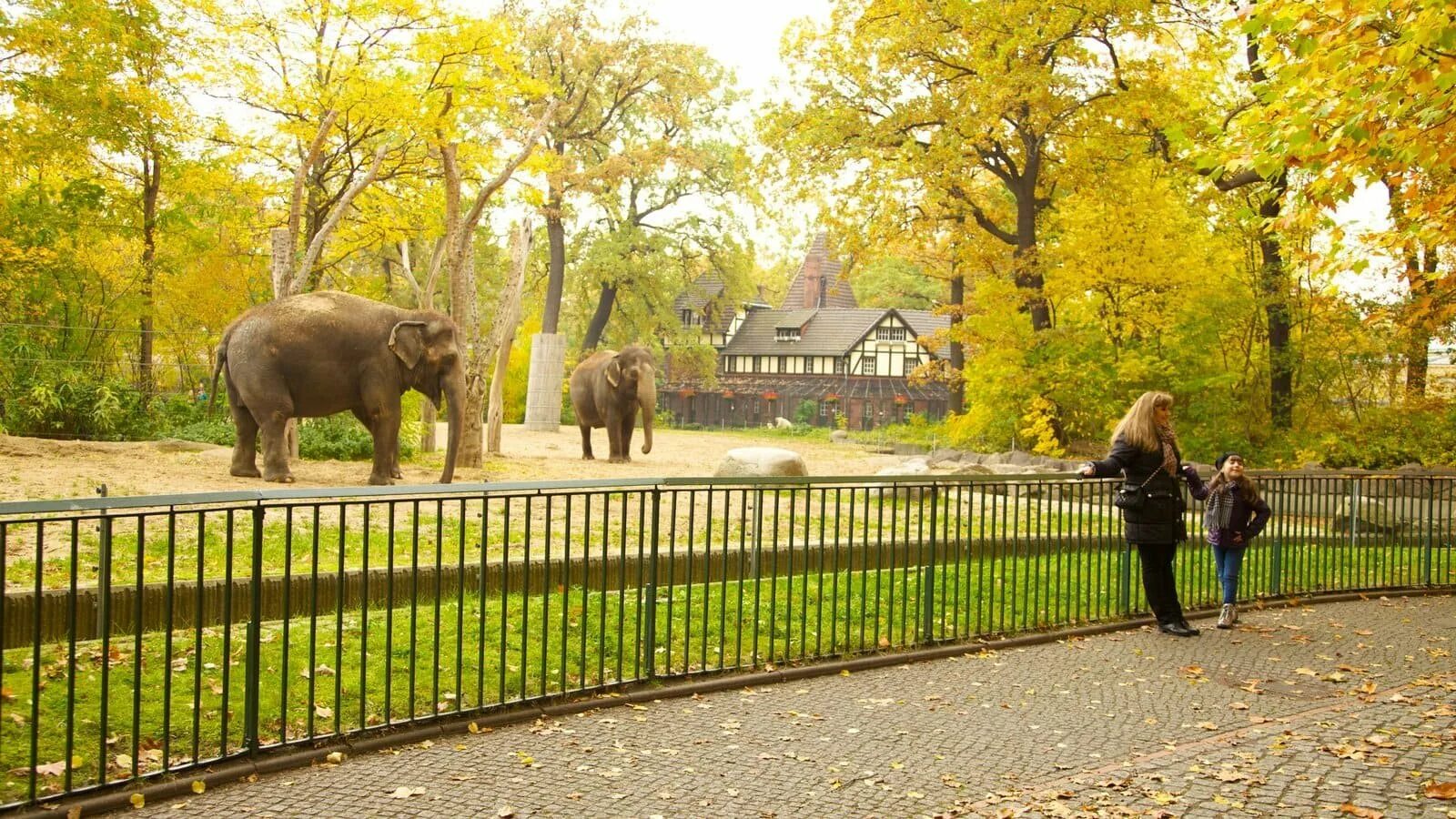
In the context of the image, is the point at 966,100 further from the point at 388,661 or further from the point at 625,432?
the point at 388,661

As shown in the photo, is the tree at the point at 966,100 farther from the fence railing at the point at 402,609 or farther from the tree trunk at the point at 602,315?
the tree trunk at the point at 602,315

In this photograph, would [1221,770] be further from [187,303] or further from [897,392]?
[897,392]

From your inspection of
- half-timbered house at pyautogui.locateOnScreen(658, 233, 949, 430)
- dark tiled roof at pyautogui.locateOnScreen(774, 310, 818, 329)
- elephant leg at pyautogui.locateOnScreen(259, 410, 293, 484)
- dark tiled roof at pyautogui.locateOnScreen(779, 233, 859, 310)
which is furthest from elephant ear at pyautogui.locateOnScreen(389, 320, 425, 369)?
dark tiled roof at pyautogui.locateOnScreen(779, 233, 859, 310)

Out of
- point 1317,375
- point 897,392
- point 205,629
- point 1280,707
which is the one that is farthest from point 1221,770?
point 897,392

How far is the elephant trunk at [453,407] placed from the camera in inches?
656

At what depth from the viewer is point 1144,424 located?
9.68m

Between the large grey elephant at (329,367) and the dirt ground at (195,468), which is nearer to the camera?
the dirt ground at (195,468)

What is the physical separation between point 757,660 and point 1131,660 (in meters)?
2.82

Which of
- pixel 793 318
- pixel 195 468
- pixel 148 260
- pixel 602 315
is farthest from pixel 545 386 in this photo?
pixel 793 318

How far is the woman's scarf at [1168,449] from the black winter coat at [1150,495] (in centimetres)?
3

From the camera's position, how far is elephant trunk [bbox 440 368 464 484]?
1666 cm

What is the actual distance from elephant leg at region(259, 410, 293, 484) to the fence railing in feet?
9.52

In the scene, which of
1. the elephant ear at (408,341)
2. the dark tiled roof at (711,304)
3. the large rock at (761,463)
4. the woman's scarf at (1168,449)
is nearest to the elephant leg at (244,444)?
the elephant ear at (408,341)

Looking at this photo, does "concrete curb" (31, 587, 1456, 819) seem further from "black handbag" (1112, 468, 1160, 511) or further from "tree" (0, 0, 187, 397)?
"tree" (0, 0, 187, 397)
